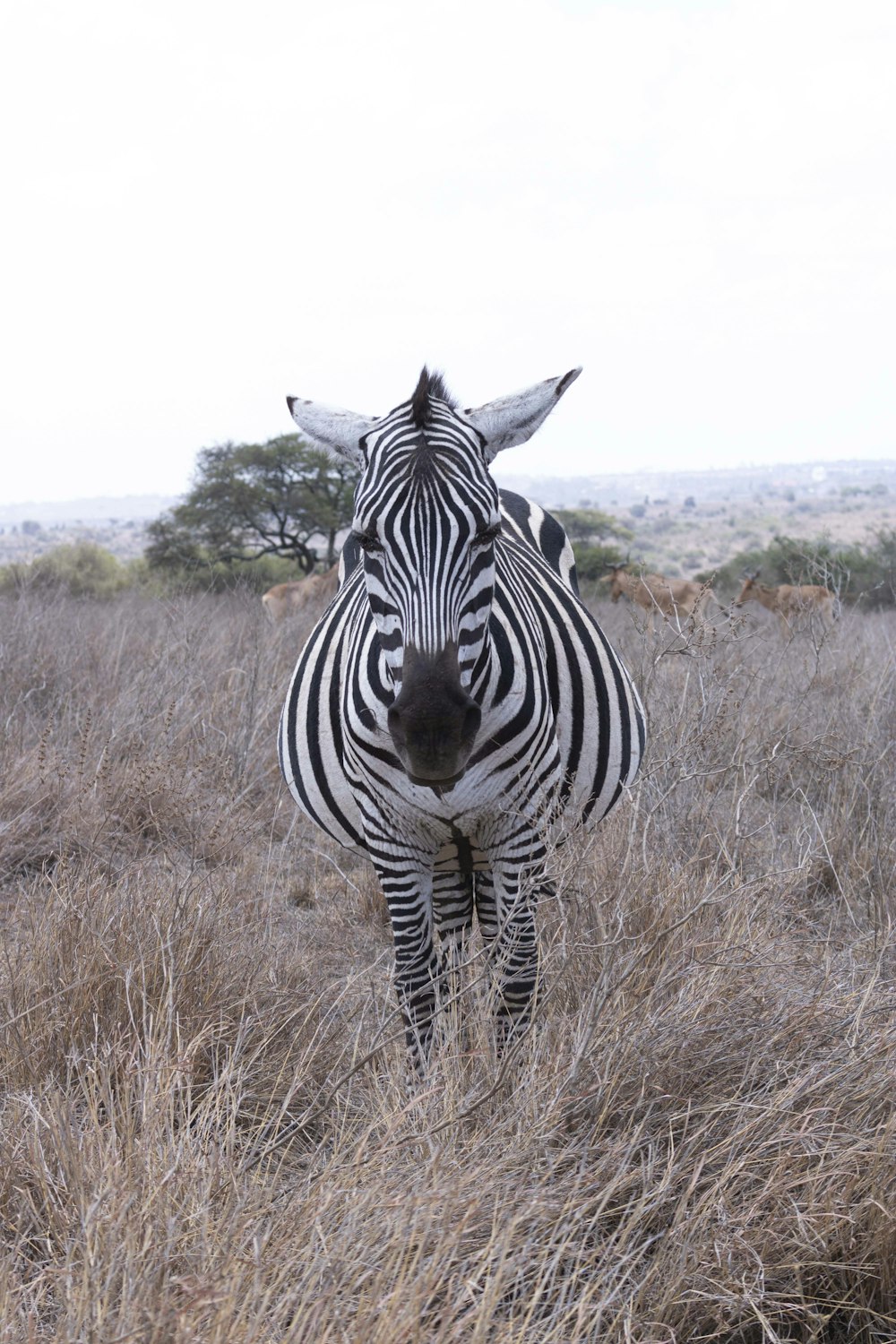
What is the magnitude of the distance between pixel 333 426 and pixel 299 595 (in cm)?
1327

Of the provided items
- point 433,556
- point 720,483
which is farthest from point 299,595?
point 720,483

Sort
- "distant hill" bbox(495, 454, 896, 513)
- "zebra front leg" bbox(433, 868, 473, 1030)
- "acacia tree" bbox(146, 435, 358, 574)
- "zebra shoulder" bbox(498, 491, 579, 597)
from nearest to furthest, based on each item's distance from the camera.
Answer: "zebra front leg" bbox(433, 868, 473, 1030) → "zebra shoulder" bbox(498, 491, 579, 597) → "acacia tree" bbox(146, 435, 358, 574) → "distant hill" bbox(495, 454, 896, 513)

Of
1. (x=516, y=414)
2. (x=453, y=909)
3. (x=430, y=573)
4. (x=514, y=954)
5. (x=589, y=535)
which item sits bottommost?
(x=453, y=909)

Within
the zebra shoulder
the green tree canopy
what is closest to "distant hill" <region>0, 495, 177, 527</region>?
the green tree canopy

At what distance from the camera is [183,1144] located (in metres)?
1.93

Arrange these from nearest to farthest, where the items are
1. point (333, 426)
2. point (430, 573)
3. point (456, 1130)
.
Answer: point (456, 1130) → point (430, 573) → point (333, 426)

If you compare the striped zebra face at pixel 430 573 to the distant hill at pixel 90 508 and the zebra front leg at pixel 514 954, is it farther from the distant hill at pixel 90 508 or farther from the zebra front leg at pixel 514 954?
the distant hill at pixel 90 508

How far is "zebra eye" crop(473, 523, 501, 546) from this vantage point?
93.5 inches

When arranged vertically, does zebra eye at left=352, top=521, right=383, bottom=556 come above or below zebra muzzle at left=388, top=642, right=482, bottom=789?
above

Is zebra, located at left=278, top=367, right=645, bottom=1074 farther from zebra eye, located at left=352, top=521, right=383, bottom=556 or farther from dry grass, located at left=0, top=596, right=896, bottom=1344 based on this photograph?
dry grass, located at left=0, top=596, right=896, bottom=1344

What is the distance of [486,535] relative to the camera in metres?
2.40

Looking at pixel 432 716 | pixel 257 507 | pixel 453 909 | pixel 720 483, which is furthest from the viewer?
pixel 720 483

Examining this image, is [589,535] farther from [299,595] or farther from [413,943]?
[413,943]

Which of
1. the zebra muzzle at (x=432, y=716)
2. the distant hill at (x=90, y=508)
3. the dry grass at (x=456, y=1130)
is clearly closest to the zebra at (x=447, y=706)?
the zebra muzzle at (x=432, y=716)
